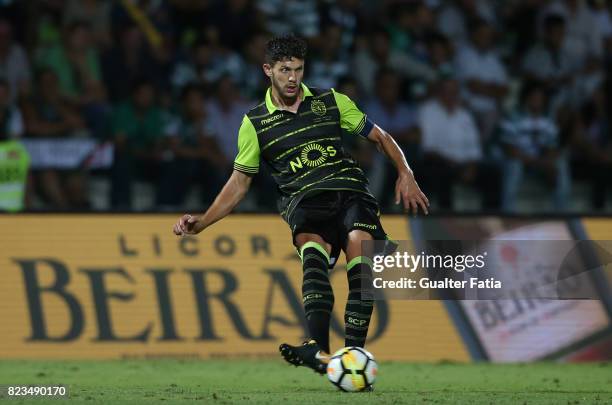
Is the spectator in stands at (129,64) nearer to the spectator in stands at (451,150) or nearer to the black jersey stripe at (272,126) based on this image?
the spectator in stands at (451,150)

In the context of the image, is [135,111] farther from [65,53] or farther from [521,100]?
[521,100]

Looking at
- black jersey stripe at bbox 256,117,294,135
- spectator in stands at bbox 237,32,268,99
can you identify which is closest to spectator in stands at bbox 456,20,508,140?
spectator in stands at bbox 237,32,268,99

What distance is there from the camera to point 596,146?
571 inches

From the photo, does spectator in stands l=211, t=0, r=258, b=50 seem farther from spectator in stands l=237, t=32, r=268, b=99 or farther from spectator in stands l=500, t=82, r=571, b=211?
spectator in stands l=500, t=82, r=571, b=211

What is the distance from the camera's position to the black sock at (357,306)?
7.91 meters

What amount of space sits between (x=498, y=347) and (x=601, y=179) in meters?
3.70

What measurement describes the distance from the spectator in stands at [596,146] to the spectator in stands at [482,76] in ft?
3.18

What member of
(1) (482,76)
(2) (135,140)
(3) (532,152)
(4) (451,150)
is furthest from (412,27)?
(2) (135,140)

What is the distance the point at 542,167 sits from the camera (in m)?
13.8

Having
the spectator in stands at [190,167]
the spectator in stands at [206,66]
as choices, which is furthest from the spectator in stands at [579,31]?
the spectator in stands at [190,167]

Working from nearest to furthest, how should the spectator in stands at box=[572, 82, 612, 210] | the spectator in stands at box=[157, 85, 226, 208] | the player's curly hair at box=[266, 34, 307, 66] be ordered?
the player's curly hair at box=[266, 34, 307, 66]
the spectator in stands at box=[157, 85, 226, 208]
the spectator in stands at box=[572, 82, 612, 210]

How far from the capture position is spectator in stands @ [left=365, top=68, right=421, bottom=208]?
13.4 meters

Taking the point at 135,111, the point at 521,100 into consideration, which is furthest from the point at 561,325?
the point at 135,111

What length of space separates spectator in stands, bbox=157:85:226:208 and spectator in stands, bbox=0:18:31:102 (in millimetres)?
1811
